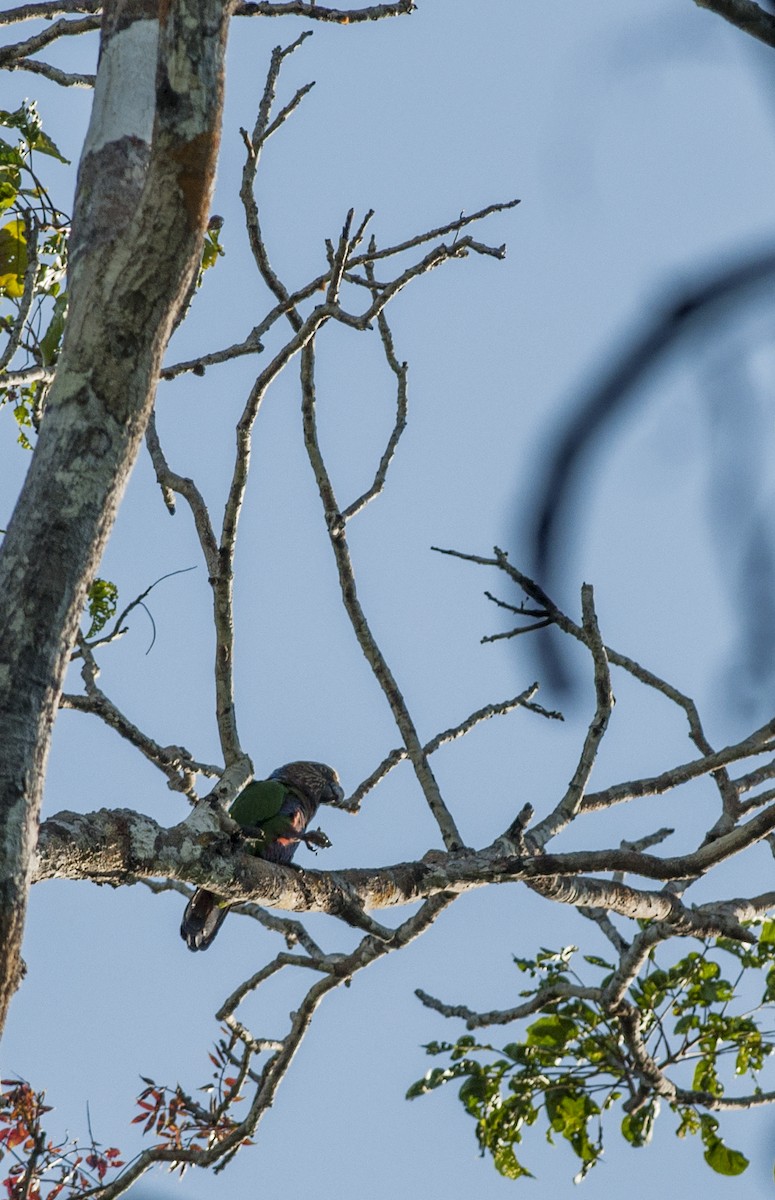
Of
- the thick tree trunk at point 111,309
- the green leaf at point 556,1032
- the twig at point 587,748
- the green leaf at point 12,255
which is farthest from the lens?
the green leaf at point 556,1032

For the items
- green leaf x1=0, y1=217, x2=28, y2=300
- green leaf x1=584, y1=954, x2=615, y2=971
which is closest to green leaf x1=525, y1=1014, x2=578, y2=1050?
green leaf x1=584, y1=954, x2=615, y2=971

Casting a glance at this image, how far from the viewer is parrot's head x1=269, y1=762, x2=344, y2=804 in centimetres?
582

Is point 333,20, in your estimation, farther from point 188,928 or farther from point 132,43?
point 188,928

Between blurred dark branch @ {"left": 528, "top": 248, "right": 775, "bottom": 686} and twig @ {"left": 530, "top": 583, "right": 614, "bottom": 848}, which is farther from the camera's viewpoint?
twig @ {"left": 530, "top": 583, "right": 614, "bottom": 848}

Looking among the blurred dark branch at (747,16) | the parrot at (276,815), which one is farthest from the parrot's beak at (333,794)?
the blurred dark branch at (747,16)

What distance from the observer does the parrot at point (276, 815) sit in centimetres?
471

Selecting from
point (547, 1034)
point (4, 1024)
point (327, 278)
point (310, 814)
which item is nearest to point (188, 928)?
point (310, 814)

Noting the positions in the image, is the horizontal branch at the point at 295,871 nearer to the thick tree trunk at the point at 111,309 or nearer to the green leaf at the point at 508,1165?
the thick tree trunk at the point at 111,309

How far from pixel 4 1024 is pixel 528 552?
1.33 m

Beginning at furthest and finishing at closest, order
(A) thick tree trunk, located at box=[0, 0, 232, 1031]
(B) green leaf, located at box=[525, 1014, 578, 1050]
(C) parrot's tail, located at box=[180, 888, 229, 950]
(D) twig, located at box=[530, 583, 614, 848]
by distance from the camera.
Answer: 1. (B) green leaf, located at box=[525, 1014, 578, 1050]
2. (C) parrot's tail, located at box=[180, 888, 229, 950]
3. (D) twig, located at box=[530, 583, 614, 848]
4. (A) thick tree trunk, located at box=[0, 0, 232, 1031]

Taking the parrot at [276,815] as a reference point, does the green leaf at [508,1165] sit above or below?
below

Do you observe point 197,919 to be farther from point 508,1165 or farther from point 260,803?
point 508,1165

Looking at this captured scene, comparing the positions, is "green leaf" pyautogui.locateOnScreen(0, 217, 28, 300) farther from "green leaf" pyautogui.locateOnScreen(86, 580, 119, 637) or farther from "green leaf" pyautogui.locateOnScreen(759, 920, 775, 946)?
"green leaf" pyautogui.locateOnScreen(759, 920, 775, 946)

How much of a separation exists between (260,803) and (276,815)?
4.1 inches
